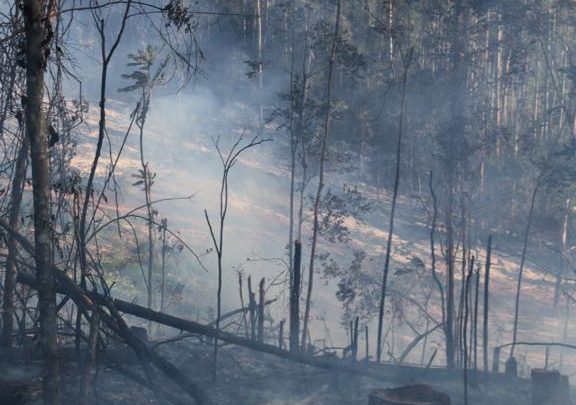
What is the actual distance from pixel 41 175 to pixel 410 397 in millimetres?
4624

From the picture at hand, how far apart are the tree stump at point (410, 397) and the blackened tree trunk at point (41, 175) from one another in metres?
3.54

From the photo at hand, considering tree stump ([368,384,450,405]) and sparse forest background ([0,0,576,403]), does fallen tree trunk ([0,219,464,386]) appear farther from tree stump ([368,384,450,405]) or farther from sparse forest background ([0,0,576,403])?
tree stump ([368,384,450,405])

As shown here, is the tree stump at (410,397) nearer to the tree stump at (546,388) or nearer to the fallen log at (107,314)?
the fallen log at (107,314)

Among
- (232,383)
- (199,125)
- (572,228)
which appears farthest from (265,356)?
(199,125)

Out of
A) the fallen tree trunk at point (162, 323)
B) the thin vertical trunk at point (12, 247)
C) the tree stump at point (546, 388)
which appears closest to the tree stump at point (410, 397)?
the fallen tree trunk at point (162, 323)

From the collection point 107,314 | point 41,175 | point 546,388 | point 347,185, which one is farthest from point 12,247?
point 347,185

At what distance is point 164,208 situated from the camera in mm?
24641

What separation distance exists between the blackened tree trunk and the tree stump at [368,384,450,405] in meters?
3.54

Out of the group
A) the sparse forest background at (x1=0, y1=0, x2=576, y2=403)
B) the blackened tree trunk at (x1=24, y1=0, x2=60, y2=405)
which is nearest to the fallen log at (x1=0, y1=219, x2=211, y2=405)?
the blackened tree trunk at (x1=24, y1=0, x2=60, y2=405)

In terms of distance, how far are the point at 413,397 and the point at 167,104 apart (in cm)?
2988

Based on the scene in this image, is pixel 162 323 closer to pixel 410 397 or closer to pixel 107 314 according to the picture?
pixel 107 314

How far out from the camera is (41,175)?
5.40m

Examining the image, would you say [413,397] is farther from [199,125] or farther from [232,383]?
[199,125]

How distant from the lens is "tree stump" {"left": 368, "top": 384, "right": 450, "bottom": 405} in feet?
25.2
